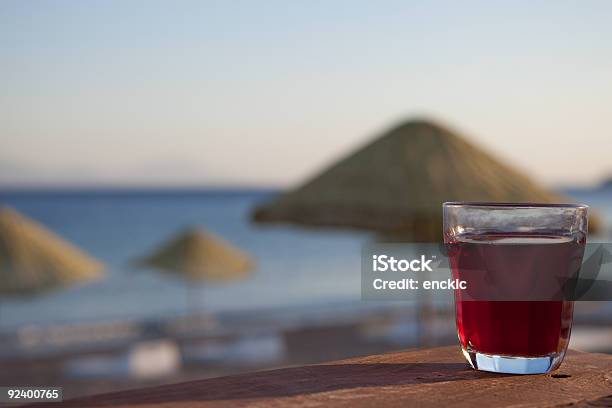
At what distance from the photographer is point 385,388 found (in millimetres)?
870

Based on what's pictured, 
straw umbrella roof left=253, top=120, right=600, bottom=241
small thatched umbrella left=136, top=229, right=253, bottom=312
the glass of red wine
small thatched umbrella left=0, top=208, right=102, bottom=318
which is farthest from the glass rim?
small thatched umbrella left=136, top=229, right=253, bottom=312

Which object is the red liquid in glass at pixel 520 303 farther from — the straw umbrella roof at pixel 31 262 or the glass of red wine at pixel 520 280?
the straw umbrella roof at pixel 31 262

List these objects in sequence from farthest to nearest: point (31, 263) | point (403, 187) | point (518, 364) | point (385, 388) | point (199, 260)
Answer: point (199, 260), point (31, 263), point (403, 187), point (518, 364), point (385, 388)

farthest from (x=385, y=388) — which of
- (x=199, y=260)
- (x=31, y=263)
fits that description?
(x=199, y=260)

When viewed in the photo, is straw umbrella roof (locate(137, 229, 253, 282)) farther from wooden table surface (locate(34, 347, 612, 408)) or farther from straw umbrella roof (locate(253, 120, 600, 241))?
wooden table surface (locate(34, 347, 612, 408))

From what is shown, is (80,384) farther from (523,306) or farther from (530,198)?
(523,306)

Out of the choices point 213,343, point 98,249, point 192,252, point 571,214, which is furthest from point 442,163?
point 98,249

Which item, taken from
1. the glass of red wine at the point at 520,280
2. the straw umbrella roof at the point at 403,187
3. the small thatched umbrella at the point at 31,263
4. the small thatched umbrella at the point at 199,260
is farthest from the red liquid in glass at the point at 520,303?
the small thatched umbrella at the point at 199,260

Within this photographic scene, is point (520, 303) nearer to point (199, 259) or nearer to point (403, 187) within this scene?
point (403, 187)

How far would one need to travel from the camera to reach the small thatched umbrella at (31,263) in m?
8.36

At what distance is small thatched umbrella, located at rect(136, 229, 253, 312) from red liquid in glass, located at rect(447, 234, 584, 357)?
40.1 feet

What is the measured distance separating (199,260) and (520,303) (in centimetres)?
1245

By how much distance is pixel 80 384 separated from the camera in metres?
9.59

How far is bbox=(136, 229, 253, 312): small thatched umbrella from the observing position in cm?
1318
